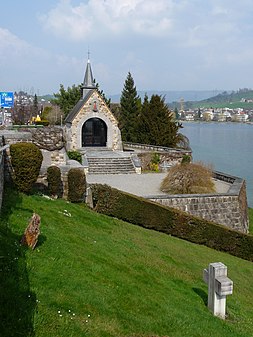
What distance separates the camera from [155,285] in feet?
23.2

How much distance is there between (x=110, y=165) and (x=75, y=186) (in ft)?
34.0

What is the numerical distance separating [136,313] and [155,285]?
1.56m

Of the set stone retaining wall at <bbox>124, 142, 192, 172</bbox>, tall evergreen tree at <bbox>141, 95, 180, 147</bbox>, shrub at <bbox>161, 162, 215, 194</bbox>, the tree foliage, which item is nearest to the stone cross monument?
shrub at <bbox>161, 162, 215, 194</bbox>

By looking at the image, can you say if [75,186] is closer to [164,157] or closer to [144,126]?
[164,157]

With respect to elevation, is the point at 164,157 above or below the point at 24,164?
below

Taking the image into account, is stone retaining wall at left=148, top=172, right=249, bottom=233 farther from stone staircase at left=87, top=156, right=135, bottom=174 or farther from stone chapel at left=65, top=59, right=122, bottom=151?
stone chapel at left=65, top=59, right=122, bottom=151

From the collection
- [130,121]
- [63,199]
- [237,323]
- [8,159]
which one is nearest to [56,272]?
[237,323]

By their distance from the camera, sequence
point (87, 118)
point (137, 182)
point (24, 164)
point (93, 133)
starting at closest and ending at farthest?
1. point (24, 164)
2. point (137, 182)
3. point (87, 118)
4. point (93, 133)

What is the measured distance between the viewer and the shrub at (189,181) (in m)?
17.5

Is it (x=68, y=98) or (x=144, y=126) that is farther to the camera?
(x=68, y=98)

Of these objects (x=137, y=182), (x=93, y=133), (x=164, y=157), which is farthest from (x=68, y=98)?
(x=137, y=182)

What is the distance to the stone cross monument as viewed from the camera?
6569 mm

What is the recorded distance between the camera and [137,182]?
20.5 metres

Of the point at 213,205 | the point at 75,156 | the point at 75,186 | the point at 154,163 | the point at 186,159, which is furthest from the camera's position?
the point at 186,159
